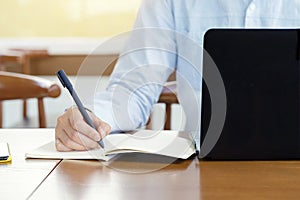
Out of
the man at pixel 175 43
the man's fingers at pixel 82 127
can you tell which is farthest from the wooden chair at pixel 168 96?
the man's fingers at pixel 82 127

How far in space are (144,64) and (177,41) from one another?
135 mm

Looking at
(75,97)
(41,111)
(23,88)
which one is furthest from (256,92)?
(41,111)

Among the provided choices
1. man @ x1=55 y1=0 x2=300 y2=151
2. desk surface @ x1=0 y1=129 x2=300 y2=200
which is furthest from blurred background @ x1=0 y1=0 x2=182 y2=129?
desk surface @ x1=0 y1=129 x2=300 y2=200

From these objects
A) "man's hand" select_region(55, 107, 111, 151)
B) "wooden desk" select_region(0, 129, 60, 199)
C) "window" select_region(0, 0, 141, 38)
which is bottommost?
"wooden desk" select_region(0, 129, 60, 199)

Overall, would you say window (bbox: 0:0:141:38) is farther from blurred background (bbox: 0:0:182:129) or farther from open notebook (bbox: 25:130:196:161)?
open notebook (bbox: 25:130:196:161)

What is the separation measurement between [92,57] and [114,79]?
244cm

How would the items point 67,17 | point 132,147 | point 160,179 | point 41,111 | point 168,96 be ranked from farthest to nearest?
point 67,17, point 168,96, point 41,111, point 132,147, point 160,179

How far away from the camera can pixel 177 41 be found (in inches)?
63.0

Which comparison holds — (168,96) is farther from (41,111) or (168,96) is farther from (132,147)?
(132,147)

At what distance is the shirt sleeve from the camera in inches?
56.0

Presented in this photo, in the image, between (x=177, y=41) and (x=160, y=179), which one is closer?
(x=160, y=179)

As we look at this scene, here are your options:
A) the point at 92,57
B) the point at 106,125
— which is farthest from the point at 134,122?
the point at 92,57

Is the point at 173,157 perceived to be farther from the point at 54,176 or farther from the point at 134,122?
the point at 134,122

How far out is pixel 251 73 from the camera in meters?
1.00
